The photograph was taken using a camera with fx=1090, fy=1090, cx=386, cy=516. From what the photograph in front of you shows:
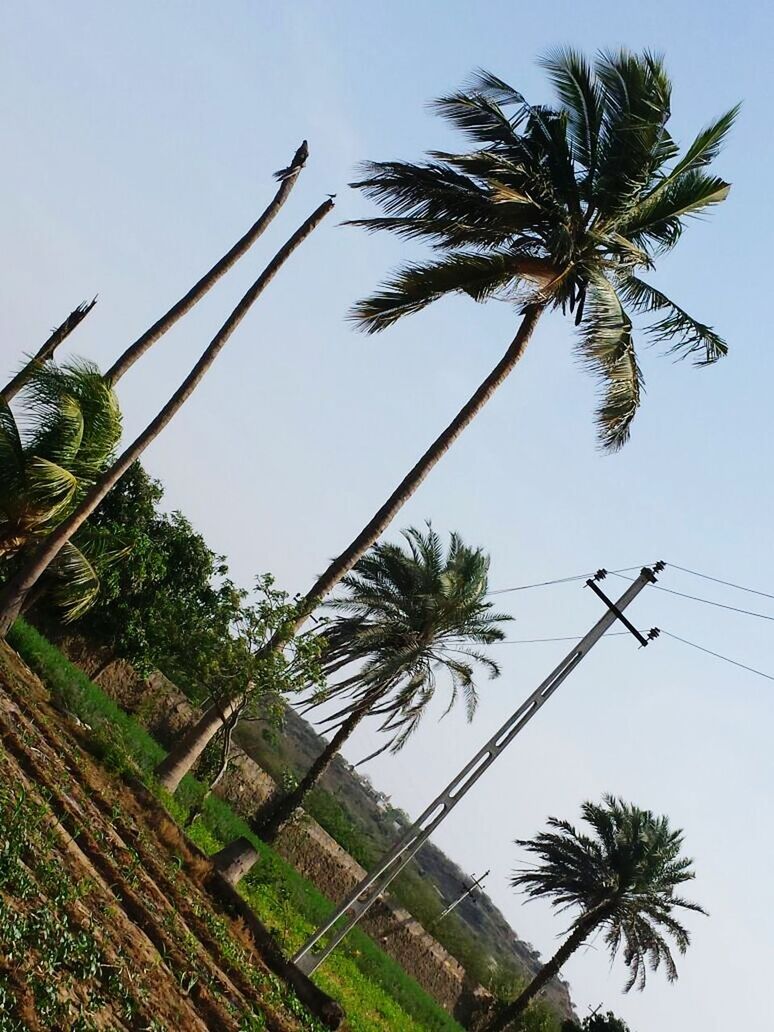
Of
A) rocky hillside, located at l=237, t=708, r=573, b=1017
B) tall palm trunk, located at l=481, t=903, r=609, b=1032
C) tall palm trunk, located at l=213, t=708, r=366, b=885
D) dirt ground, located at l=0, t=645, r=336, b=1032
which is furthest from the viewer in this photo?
rocky hillside, located at l=237, t=708, r=573, b=1017

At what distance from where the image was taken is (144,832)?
13.3 metres

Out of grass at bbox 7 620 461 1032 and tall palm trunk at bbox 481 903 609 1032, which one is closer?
grass at bbox 7 620 461 1032

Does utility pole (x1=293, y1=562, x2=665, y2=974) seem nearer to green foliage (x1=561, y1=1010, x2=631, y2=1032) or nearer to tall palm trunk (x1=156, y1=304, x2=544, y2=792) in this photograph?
tall palm trunk (x1=156, y1=304, x2=544, y2=792)

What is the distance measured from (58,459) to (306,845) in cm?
1559

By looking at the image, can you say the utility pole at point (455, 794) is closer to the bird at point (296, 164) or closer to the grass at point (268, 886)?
the grass at point (268, 886)

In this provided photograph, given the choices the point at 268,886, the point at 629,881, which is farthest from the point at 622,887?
the point at 268,886

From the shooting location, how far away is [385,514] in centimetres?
1727

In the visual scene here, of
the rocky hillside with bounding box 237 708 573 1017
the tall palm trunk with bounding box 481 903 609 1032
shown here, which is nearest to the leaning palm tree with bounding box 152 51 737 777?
the rocky hillside with bounding box 237 708 573 1017

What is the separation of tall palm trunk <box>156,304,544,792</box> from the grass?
1.90 feet

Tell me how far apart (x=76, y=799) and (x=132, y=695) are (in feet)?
57.0

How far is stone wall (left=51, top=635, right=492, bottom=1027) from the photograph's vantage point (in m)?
28.6

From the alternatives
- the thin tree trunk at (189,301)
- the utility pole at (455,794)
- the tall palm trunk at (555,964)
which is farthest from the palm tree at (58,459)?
the tall palm trunk at (555,964)

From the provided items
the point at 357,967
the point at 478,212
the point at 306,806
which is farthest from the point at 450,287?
the point at 306,806

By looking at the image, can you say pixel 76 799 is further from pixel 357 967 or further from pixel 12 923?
pixel 357 967
